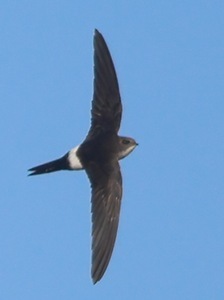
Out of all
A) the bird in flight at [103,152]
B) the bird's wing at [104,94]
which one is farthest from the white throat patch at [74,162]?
the bird's wing at [104,94]

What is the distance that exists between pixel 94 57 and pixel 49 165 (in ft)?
3.14

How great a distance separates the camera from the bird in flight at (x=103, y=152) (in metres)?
10.6

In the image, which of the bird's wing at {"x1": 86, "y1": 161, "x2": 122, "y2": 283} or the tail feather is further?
the tail feather

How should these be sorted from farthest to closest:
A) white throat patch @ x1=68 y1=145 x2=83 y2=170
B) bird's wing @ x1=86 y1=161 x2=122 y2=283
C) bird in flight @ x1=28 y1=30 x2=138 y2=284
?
white throat patch @ x1=68 y1=145 x2=83 y2=170 < bird in flight @ x1=28 y1=30 x2=138 y2=284 < bird's wing @ x1=86 y1=161 x2=122 y2=283

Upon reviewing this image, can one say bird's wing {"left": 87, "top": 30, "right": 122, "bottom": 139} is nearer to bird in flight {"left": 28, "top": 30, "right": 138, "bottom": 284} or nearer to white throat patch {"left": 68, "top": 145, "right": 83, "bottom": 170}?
bird in flight {"left": 28, "top": 30, "right": 138, "bottom": 284}

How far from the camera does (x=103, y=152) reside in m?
10.9

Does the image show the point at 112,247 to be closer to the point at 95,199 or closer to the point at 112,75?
the point at 95,199

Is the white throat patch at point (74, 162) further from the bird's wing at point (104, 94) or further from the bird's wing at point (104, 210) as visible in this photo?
the bird's wing at point (104, 94)

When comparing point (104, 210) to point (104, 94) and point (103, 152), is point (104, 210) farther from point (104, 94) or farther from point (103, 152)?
point (104, 94)

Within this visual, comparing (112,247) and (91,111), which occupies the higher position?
(91,111)

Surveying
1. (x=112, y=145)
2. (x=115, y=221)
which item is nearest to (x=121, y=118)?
(x=112, y=145)

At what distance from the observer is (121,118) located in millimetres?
11227

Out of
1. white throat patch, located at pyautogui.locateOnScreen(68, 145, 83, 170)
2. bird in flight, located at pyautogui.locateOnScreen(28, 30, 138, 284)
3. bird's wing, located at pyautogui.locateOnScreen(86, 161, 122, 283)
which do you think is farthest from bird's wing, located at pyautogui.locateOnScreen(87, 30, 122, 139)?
bird's wing, located at pyautogui.locateOnScreen(86, 161, 122, 283)

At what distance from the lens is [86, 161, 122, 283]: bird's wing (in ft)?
33.3
